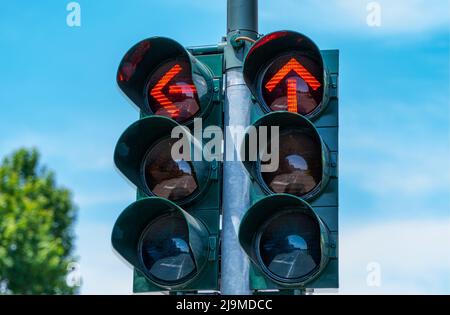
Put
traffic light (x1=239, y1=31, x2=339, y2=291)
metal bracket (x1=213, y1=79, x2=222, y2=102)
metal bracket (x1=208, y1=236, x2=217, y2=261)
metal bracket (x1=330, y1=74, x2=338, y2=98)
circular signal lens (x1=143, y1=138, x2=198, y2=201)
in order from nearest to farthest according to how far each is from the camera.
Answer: traffic light (x1=239, y1=31, x2=339, y2=291) → metal bracket (x1=208, y1=236, x2=217, y2=261) → metal bracket (x1=330, y1=74, x2=338, y2=98) → circular signal lens (x1=143, y1=138, x2=198, y2=201) → metal bracket (x1=213, y1=79, x2=222, y2=102)

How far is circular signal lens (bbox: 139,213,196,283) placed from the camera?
493cm

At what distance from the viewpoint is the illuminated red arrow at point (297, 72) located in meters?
5.07

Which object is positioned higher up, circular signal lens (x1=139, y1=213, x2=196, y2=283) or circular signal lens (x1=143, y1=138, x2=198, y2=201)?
circular signal lens (x1=143, y1=138, x2=198, y2=201)

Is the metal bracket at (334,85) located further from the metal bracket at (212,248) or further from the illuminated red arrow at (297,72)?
the metal bracket at (212,248)

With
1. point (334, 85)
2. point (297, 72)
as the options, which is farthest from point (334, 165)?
point (297, 72)

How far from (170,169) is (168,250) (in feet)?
1.59

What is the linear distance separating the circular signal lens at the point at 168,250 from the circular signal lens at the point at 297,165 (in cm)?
55

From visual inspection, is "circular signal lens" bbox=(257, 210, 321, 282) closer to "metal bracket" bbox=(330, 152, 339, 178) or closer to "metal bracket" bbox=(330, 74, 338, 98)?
"metal bracket" bbox=(330, 152, 339, 178)

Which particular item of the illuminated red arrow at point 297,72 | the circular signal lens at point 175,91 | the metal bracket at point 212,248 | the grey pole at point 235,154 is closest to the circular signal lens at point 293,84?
the illuminated red arrow at point 297,72

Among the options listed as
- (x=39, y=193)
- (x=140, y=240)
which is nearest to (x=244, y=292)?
(x=140, y=240)

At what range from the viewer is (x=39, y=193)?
1075 inches

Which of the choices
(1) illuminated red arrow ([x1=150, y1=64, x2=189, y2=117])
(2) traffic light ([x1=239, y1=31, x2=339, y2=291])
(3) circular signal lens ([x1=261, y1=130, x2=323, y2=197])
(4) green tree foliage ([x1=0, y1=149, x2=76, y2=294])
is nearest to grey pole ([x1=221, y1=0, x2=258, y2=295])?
(2) traffic light ([x1=239, y1=31, x2=339, y2=291])
